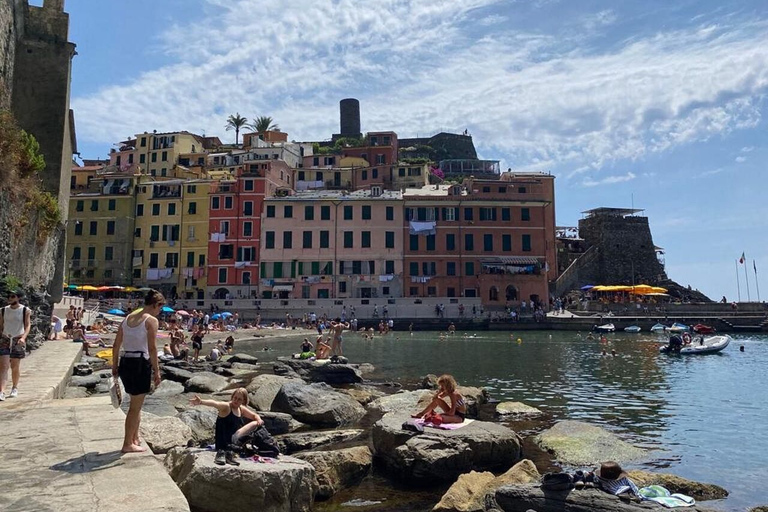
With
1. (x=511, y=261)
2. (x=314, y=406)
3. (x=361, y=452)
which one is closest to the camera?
(x=361, y=452)

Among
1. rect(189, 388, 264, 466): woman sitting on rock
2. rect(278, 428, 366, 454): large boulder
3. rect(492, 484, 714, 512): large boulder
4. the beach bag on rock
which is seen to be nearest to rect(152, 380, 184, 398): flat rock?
rect(278, 428, 366, 454): large boulder

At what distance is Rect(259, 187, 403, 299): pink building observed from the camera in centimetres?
5850

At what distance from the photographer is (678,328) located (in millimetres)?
49156

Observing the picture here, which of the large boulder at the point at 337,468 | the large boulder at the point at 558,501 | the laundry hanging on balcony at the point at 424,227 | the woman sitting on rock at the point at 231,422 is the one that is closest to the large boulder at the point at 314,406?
the large boulder at the point at 337,468

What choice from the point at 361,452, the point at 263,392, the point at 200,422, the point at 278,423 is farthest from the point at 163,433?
the point at 263,392

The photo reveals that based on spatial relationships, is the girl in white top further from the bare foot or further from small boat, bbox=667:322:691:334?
small boat, bbox=667:322:691:334

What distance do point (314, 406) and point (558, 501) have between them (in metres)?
7.52

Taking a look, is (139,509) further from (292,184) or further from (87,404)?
(292,184)

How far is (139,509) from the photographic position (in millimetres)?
4312

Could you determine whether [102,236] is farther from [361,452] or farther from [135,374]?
[135,374]

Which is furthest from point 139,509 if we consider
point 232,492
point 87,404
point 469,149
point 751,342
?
point 469,149

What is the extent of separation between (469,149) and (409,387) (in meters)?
95.8

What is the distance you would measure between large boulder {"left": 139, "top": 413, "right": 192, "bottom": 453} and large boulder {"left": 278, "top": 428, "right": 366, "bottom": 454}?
1.82 meters

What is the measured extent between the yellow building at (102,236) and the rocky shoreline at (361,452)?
4896cm
